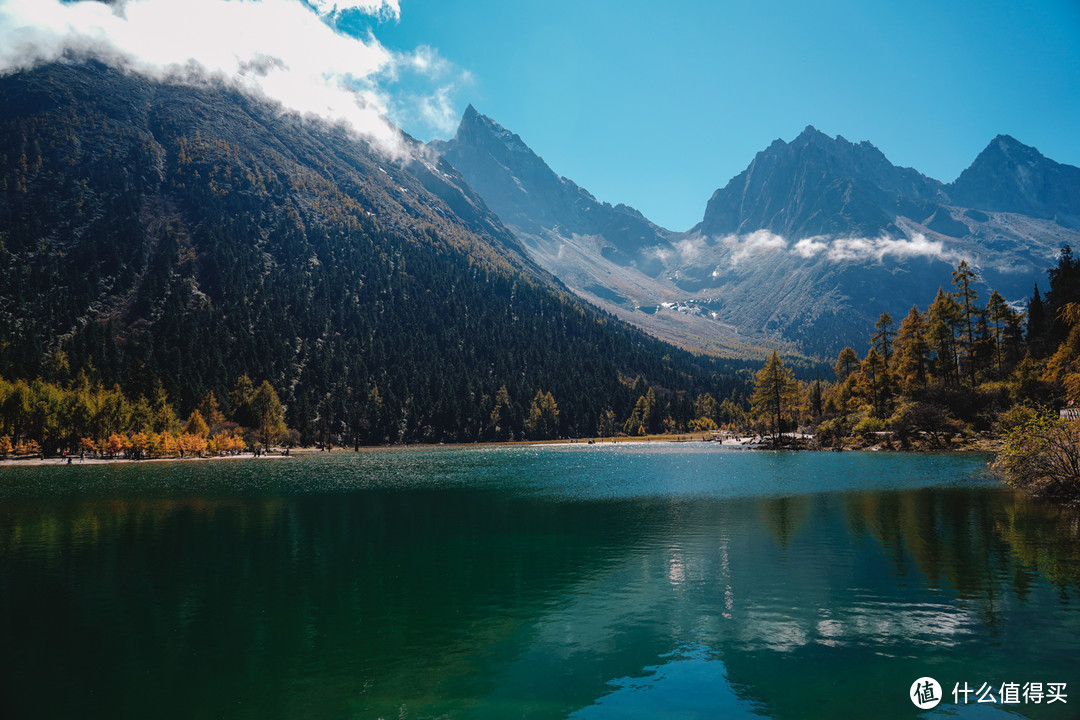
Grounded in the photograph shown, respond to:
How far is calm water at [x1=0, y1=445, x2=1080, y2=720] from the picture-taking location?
17234mm

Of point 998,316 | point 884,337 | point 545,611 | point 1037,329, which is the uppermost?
point 998,316

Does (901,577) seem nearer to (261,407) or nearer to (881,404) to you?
(881,404)

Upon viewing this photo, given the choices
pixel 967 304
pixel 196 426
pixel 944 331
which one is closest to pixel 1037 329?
pixel 967 304

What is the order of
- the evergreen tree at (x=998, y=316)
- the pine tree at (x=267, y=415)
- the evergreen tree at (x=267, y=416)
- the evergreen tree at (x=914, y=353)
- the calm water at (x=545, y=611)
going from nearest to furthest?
the calm water at (x=545, y=611)
the evergreen tree at (x=998, y=316)
the evergreen tree at (x=914, y=353)
the pine tree at (x=267, y=415)
the evergreen tree at (x=267, y=416)

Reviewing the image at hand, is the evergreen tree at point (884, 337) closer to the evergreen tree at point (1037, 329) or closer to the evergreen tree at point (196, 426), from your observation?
the evergreen tree at point (1037, 329)

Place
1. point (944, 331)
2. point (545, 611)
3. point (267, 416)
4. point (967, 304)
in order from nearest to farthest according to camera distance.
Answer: point (545, 611) < point (967, 304) < point (944, 331) < point (267, 416)

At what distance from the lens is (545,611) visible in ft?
82.3

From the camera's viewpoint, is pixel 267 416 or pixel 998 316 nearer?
pixel 998 316

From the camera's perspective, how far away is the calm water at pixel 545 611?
17.2 m

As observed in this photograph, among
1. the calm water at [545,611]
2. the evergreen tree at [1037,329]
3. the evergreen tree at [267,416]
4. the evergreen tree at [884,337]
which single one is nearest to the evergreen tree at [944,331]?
the evergreen tree at [884,337]

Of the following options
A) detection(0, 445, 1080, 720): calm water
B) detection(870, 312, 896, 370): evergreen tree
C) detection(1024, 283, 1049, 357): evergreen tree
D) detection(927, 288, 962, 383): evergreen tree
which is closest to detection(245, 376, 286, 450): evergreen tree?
detection(0, 445, 1080, 720): calm water

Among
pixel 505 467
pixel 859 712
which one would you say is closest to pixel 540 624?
pixel 859 712

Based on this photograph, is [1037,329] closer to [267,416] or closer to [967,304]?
[967,304]

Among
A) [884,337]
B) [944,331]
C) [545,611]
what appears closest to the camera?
[545,611]
